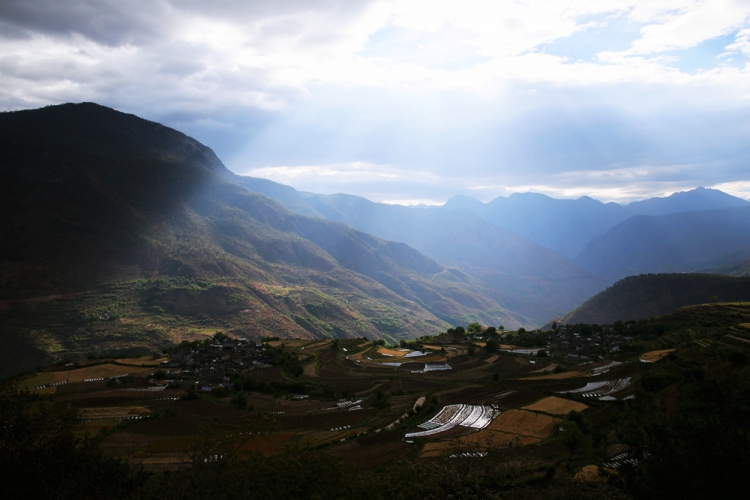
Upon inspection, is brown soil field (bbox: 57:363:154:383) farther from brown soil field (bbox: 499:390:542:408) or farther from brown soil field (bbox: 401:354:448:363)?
brown soil field (bbox: 499:390:542:408)

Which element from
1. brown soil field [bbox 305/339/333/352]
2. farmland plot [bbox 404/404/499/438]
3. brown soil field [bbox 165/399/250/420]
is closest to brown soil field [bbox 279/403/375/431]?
brown soil field [bbox 165/399/250/420]

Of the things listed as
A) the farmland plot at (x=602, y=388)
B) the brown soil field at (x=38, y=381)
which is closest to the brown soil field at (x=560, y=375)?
the farmland plot at (x=602, y=388)

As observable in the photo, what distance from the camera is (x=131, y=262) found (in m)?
127

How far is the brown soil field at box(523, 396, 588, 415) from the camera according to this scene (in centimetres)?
3622

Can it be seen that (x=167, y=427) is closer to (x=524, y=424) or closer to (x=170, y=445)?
(x=170, y=445)

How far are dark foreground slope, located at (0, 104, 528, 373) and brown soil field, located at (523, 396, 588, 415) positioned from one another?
263 ft

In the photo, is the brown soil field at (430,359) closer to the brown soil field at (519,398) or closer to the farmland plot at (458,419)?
the brown soil field at (519,398)

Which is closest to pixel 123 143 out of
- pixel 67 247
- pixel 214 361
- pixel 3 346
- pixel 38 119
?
pixel 38 119

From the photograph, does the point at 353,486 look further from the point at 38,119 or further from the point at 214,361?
the point at 38,119

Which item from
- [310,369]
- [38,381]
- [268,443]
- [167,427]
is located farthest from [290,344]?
[268,443]

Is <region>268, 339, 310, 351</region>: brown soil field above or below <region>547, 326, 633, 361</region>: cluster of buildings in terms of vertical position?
below

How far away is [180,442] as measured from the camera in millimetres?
31234

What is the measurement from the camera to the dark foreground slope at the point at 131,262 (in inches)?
3647

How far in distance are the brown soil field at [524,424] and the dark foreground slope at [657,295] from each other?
3196 inches
